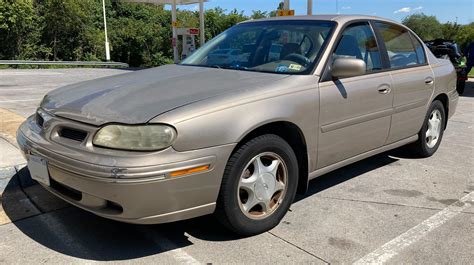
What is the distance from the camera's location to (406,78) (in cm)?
450

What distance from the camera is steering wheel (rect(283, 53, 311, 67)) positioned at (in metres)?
3.70

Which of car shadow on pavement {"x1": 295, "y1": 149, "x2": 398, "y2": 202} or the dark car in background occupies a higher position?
the dark car in background

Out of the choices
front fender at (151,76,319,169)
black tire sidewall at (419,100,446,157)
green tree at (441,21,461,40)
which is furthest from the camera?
green tree at (441,21,461,40)

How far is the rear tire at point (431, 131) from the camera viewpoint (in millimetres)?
5105

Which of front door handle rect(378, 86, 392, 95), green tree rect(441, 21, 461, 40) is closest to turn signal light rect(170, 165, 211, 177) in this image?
front door handle rect(378, 86, 392, 95)

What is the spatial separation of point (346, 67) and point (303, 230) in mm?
1329

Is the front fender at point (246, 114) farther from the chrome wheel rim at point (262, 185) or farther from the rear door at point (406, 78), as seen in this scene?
the rear door at point (406, 78)

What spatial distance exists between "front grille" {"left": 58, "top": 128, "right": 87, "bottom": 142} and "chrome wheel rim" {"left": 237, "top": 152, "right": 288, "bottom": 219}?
3.57 ft

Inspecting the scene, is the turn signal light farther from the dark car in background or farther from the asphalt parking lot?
the dark car in background

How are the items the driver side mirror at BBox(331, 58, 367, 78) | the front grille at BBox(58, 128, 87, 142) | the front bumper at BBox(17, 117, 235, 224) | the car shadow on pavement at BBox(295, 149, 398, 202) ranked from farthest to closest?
1. the car shadow on pavement at BBox(295, 149, 398, 202)
2. the driver side mirror at BBox(331, 58, 367, 78)
3. the front grille at BBox(58, 128, 87, 142)
4. the front bumper at BBox(17, 117, 235, 224)

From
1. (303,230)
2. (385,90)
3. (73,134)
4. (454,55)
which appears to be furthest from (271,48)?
(454,55)

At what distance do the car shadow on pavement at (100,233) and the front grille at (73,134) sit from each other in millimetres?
768

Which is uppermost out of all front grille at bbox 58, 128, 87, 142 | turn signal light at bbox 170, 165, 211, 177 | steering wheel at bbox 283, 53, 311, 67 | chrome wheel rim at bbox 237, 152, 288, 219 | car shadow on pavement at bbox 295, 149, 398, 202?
steering wheel at bbox 283, 53, 311, 67

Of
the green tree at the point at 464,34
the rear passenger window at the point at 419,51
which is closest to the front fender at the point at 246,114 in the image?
the rear passenger window at the point at 419,51
